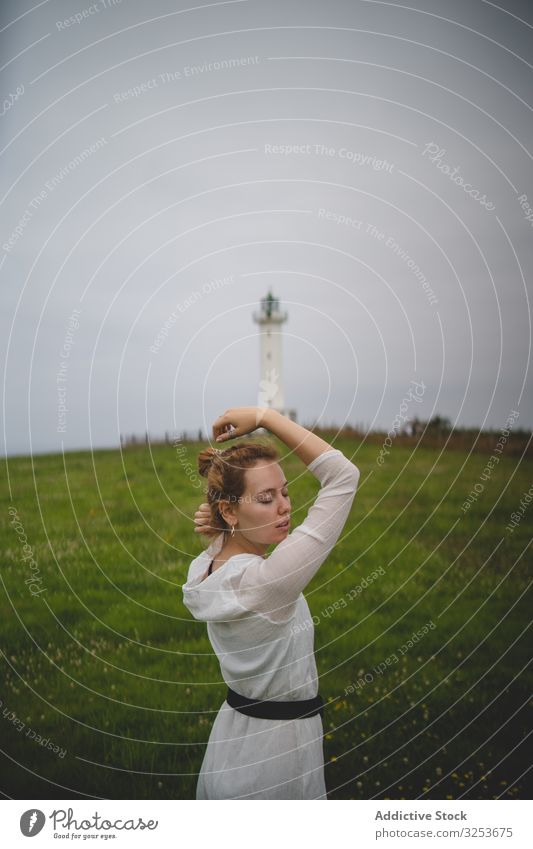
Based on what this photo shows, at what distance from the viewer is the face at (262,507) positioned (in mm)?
1690

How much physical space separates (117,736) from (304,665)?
1.40 metres

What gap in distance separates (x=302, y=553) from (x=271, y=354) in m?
1.26

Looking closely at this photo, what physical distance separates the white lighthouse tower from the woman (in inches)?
31.3

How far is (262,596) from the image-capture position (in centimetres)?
151

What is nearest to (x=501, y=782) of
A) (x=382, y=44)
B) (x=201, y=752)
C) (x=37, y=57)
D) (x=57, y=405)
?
(x=201, y=752)

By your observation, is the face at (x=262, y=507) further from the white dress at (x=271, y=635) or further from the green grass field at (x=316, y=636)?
the green grass field at (x=316, y=636)

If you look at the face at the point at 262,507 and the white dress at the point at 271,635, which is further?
the face at the point at 262,507

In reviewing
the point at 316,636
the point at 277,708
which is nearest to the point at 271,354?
the point at 277,708

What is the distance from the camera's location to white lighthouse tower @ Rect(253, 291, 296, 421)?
2541 millimetres

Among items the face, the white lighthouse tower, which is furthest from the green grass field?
the face

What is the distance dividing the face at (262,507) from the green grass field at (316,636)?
1234 millimetres

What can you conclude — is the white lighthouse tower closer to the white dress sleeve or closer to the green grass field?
the green grass field
